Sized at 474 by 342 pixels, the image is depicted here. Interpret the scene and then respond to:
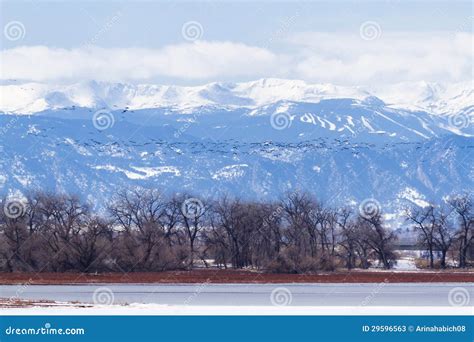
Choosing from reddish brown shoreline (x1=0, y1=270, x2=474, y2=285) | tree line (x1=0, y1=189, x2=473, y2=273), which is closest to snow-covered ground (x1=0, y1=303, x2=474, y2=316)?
reddish brown shoreline (x1=0, y1=270, x2=474, y2=285)

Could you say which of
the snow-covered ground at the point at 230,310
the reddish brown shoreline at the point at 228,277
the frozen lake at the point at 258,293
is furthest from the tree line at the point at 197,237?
the snow-covered ground at the point at 230,310

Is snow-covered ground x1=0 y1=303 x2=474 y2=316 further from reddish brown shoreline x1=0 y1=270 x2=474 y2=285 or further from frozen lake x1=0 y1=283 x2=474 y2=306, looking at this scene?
reddish brown shoreline x1=0 y1=270 x2=474 y2=285

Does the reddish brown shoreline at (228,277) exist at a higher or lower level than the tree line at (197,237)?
lower

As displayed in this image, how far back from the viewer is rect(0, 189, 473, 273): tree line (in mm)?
75750

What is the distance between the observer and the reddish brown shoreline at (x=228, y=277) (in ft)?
215

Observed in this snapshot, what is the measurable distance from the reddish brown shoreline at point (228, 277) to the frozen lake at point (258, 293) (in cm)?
375

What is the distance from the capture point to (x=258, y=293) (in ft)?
177

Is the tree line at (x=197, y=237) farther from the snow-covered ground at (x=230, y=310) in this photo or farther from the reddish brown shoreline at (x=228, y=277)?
the snow-covered ground at (x=230, y=310)

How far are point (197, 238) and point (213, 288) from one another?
3315 centimetres

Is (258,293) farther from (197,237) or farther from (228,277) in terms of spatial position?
(197,237)

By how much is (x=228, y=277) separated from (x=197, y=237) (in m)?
21.9

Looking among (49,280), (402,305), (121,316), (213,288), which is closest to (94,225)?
(49,280)
